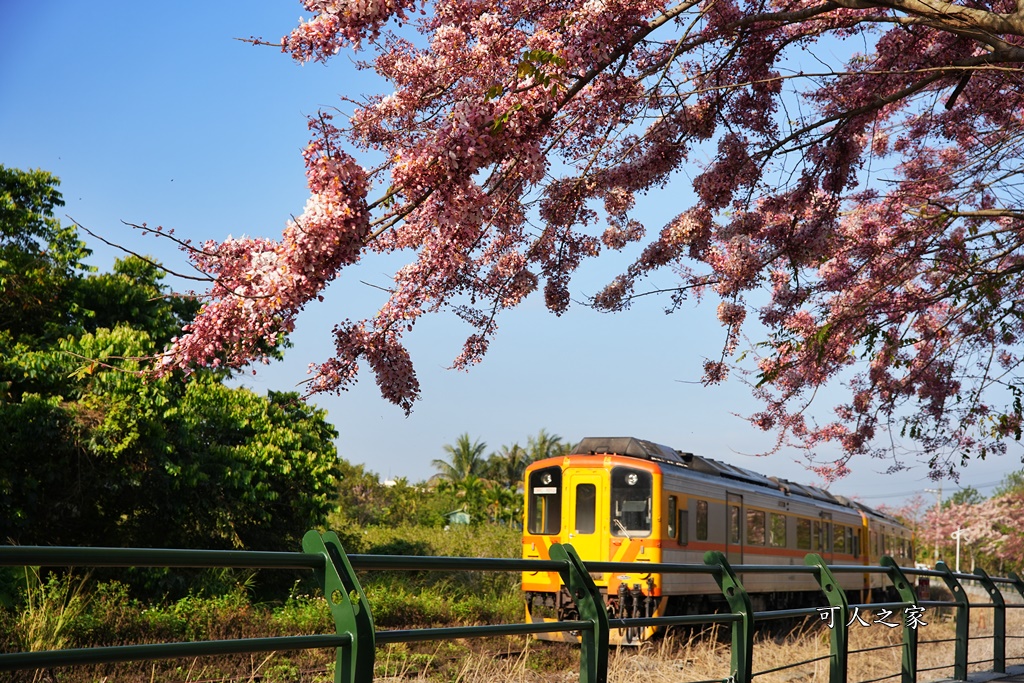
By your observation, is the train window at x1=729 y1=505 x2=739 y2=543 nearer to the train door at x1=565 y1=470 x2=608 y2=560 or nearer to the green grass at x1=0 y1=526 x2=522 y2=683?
the train door at x1=565 y1=470 x2=608 y2=560

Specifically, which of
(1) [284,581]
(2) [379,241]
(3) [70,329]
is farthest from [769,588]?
(3) [70,329]

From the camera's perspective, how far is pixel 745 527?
736 inches

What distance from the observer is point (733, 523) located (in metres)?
18.3

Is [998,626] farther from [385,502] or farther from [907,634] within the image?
[385,502]

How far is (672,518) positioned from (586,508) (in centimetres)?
153

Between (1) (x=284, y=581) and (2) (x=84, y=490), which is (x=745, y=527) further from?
(2) (x=84, y=490)

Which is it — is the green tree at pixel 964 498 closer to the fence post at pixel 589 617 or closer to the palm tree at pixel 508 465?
the palm tree at pixel 508 465

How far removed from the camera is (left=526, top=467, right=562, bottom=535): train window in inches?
691

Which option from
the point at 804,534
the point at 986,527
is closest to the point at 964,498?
the point at 986,527

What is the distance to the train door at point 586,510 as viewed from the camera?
17.0m

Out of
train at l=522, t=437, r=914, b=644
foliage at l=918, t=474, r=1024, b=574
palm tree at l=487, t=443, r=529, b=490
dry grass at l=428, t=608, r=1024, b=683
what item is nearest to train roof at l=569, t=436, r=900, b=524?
train at l=522, t=437, r=914, b=644

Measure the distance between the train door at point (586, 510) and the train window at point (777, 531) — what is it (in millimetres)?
4388

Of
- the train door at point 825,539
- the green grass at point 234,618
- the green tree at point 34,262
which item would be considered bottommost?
the green grass at point 234,618

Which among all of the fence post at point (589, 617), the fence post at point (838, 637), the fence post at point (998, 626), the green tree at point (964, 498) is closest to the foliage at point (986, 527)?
the green tree at point (964, 498)
